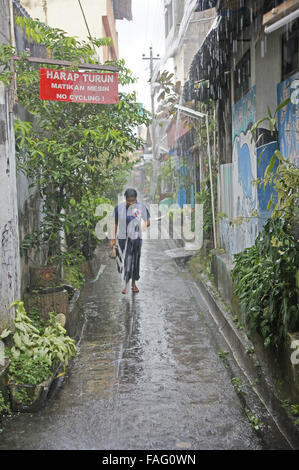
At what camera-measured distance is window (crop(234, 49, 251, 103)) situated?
25.5ft

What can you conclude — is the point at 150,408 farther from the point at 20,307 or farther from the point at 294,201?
the point at 294,201

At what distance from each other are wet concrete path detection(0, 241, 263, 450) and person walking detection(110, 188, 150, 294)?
3.72ft

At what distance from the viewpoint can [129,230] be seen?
9148mm

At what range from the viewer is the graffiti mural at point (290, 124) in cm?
565

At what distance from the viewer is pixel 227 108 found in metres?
9.88

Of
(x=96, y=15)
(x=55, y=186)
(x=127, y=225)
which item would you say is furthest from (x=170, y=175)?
(x=55, y=186)

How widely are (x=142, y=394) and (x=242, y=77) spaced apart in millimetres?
5699

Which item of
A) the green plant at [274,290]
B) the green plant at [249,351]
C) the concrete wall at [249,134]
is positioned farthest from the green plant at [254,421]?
the concrete wall at [249,134]

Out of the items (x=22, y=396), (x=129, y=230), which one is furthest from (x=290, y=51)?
(x=22, y=396)

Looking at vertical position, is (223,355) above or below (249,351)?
below

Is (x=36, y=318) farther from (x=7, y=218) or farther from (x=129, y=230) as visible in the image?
(x=129, y=230)

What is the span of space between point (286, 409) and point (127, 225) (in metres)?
5.51

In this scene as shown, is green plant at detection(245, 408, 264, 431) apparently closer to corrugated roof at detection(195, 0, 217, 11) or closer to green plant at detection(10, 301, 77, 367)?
green plant at detection(10, 301, 77, 367)

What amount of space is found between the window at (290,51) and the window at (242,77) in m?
1.34
